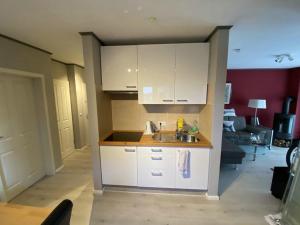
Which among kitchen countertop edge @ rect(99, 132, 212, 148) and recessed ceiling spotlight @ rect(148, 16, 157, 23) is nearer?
recessed ceiling spotlight @ rect(148, 16, 157, 23)

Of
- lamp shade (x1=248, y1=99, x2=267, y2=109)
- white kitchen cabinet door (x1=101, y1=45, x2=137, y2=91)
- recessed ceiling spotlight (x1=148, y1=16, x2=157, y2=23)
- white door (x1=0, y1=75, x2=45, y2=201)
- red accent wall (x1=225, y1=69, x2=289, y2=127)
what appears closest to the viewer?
recessed ceiling spotlight (x1=148, y1=16, x2=157, y2=23)

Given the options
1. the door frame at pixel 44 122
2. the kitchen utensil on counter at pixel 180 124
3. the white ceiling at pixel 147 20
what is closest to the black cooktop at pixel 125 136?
the kitchen utensil on counter at pixel 180 124

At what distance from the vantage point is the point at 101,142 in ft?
7.62

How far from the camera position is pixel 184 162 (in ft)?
7.36

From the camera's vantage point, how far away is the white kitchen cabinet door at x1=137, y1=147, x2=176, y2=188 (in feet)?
7.52

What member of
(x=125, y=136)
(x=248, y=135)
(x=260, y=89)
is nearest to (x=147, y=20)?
(x=125, y=136)

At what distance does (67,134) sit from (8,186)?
1.77 metres

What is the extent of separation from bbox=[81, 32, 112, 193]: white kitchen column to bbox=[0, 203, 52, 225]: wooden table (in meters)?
1.20

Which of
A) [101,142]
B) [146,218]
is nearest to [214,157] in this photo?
[146,218]

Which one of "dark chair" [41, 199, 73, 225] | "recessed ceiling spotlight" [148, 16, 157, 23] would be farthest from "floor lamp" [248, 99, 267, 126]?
"dark chair" [41, 199, 73, 225]

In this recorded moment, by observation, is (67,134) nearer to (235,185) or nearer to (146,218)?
(146,218)

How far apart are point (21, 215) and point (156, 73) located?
2.12 m

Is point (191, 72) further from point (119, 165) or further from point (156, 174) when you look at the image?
point (119, 165)

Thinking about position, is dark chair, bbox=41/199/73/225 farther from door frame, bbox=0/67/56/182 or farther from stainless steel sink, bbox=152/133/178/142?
door frame, bbox=0/67/56/182
